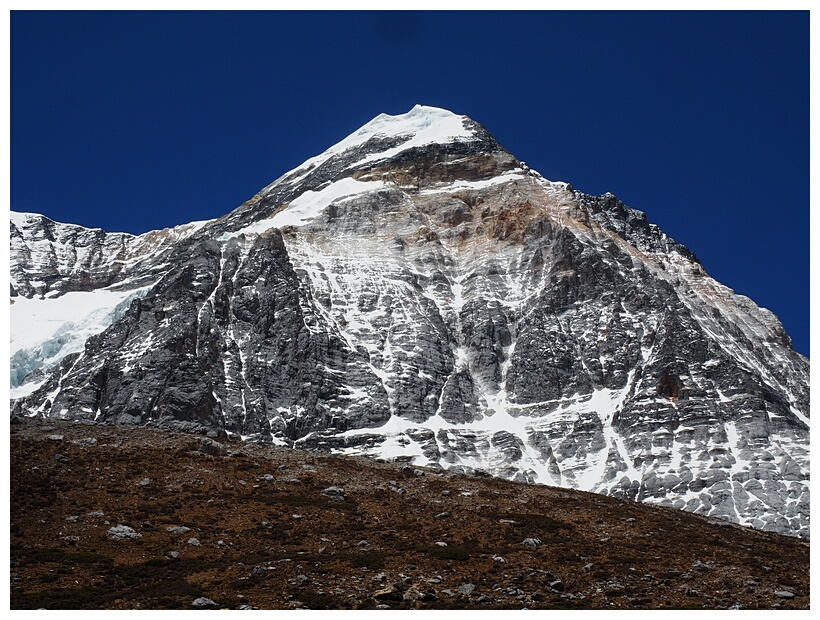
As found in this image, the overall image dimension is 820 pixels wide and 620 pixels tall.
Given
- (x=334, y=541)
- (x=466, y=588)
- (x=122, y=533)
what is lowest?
(x=466, y=588)

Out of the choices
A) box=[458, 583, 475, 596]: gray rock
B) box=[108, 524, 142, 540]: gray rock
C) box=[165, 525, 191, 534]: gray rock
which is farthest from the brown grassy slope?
box=[108, 524, 142, 540]: gray rock

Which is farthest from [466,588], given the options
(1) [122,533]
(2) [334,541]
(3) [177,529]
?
(1) [122,533]

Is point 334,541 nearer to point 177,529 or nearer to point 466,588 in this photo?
point 177,529

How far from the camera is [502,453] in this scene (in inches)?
7387

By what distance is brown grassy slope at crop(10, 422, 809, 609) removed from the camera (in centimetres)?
4012

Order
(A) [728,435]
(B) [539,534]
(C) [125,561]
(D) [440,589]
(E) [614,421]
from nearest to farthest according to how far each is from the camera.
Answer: (D) [440,589], (C) [125,561], (B) [539,534], (A) [728,435], (E) [614,421]

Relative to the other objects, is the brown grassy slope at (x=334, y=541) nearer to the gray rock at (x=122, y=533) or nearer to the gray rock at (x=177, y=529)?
the gray rock at (x=177, y=529)

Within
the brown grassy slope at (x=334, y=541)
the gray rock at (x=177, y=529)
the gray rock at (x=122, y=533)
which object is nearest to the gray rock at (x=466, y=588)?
the brown grassy slope at (x=334, y=541)

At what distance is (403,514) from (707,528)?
20406mm

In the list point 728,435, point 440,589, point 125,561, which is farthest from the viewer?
point 728,435

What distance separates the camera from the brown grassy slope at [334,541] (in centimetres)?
4012

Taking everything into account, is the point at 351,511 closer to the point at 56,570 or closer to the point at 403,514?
the point at 403,514

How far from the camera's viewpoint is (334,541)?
48.5 m
